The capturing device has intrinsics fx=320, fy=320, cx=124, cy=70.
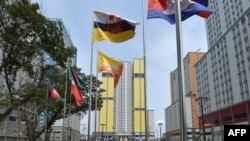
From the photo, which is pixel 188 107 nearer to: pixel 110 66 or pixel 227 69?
pixel 227 69

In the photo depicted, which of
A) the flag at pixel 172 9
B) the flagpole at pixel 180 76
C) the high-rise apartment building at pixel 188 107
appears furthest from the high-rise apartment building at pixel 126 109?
the flagpole at pixel 180 76

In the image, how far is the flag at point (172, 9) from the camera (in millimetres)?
10383

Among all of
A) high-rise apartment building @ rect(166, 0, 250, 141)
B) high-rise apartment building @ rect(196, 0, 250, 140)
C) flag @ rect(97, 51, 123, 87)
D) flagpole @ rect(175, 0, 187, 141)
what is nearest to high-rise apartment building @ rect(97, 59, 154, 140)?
high-rise apartment building @ rect(166, 0, 250, 141)

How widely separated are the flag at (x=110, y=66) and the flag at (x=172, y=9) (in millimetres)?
5762

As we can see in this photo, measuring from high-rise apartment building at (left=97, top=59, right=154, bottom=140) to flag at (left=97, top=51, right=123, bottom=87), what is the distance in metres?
29.6

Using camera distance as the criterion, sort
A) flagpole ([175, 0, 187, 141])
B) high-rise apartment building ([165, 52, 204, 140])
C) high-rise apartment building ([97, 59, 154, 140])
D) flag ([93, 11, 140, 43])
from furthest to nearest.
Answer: high-rise apartment building ([165, 52, 204, 140])
high-rise apartment building ([97, 59, 154, 140])
flag ([93, 11, 140, 43])
flagpole ([175, 0, 187, 141])

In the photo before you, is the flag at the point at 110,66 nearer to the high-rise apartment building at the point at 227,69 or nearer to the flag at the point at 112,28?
the flag at the point at 112,28

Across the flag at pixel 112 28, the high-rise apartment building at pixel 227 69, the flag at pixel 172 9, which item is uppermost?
the high-rise apartment building at pixel 227 69

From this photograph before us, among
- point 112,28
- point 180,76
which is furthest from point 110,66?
point 180,76

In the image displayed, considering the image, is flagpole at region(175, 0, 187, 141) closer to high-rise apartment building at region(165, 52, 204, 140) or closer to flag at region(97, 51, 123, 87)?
flag at region(97, 51, 123, 87)

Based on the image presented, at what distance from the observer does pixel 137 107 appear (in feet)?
221

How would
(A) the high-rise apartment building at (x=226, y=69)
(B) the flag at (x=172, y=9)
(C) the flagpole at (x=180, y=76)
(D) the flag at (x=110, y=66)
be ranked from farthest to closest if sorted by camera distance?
(A) the high-rise apartment building at (x=226, y=69) → (D) the flag at (x=110, y=66) → (B) the flag at (x=172, y=9) → (C) the flagpole at (x=180, y=76)

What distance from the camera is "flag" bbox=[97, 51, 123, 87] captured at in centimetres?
1631

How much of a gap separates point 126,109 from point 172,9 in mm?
62797
